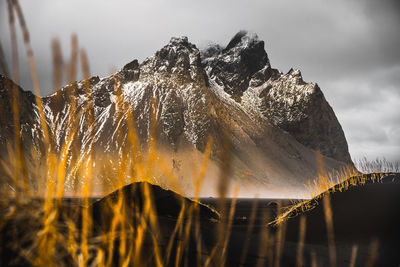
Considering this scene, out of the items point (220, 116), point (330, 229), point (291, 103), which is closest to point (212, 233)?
point (330, 229)

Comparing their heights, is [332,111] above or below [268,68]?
below

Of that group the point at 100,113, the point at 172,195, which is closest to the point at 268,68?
the point at 100,113

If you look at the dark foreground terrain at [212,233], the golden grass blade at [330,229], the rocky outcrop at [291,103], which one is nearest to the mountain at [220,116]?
the rocky outcrop at [291,103]

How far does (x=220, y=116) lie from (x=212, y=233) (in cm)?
12087

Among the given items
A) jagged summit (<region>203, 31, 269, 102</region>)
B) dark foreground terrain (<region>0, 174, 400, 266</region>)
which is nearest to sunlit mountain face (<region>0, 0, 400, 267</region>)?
dark foreground terrain (<region>0, 174, 400, 266</region>)

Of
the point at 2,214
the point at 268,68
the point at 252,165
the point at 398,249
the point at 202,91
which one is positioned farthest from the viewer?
the point at 268,68

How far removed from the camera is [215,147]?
119 meters

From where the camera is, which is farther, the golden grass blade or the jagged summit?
the jagged summit

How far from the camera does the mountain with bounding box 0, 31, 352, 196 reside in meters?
A: 112

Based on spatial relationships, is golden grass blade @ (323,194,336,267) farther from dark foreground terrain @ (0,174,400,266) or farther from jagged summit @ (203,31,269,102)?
jagged summit @ (203,31,269,102)

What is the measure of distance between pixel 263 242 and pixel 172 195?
3982 millimetres

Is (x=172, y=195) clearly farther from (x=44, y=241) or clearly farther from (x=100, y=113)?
(x=100, y=113)

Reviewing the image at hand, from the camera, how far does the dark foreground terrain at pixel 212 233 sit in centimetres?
209

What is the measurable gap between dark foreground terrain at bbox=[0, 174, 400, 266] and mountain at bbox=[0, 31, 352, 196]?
8970 cm
